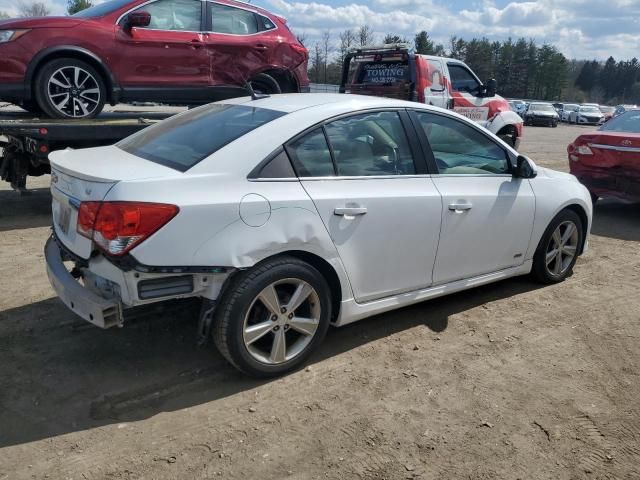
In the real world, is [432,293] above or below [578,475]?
above

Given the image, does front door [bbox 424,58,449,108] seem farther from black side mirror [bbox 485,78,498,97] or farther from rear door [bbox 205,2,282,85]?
rear door [bbox 205,2,282,85]

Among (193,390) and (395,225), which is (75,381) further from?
(395,225)

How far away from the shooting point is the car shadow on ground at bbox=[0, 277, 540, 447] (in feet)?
9.82

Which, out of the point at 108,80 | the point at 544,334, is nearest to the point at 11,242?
the point at 108,80

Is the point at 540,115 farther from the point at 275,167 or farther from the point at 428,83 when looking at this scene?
the point at 275,167

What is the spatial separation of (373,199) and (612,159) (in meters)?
5.61

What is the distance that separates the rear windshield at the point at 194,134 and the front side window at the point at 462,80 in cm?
756

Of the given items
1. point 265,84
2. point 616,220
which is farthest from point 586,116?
point 265,84

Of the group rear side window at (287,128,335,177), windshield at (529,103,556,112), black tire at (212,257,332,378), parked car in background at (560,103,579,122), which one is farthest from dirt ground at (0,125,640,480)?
parked car in background at (560,103,579,122)

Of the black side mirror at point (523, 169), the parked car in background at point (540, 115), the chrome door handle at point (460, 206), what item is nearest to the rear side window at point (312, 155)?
the chrome door handle at point (460, 206)

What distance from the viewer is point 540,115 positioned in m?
36.4

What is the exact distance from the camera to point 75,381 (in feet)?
10.8

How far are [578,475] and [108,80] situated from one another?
6437 millimetres

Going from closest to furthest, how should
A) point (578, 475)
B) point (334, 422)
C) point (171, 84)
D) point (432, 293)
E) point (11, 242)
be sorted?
point (578, 475) → point (334, 422) → point (432, 293) → point (11, 242) → point (171, 84)
